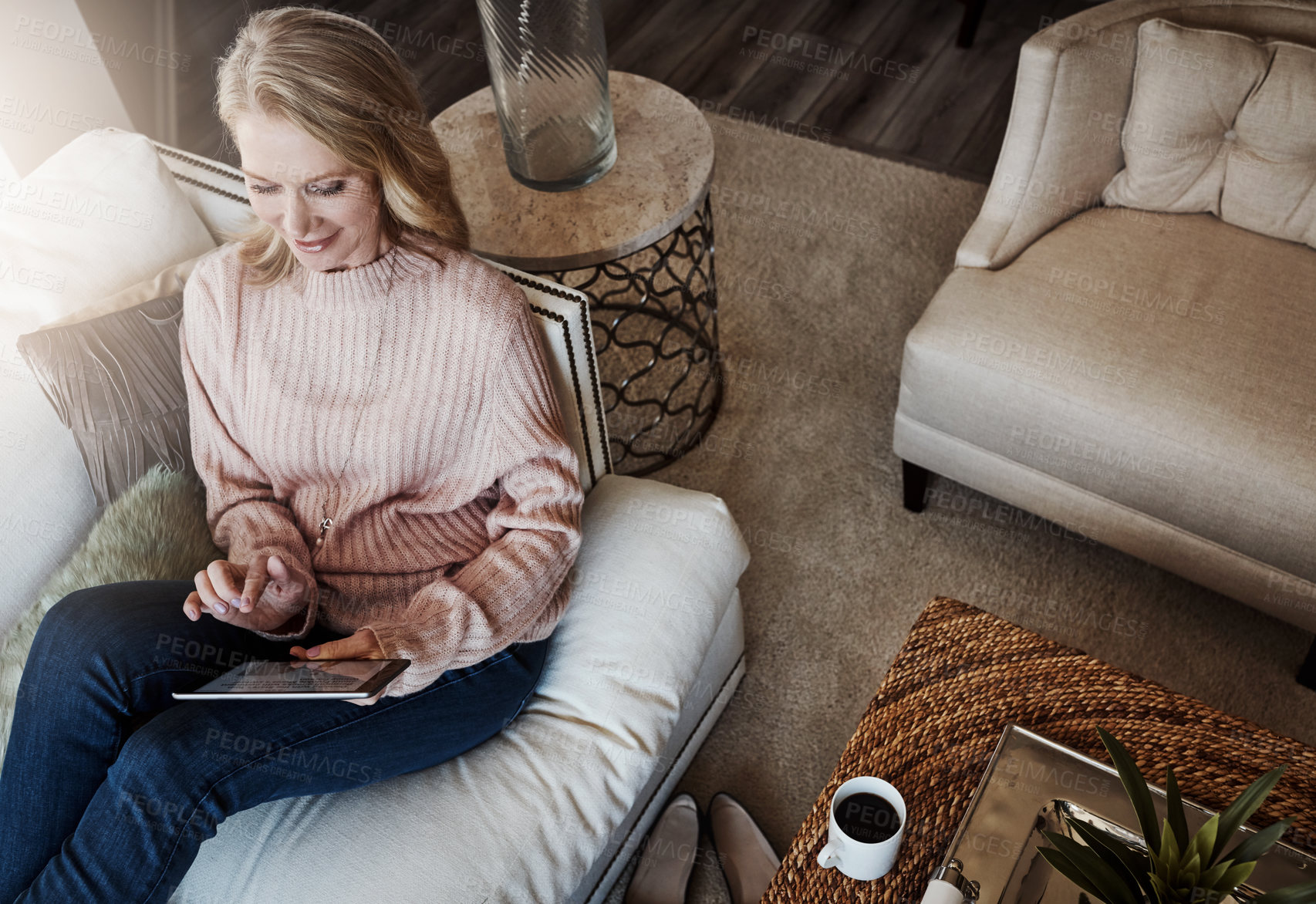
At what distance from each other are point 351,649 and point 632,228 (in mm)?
784

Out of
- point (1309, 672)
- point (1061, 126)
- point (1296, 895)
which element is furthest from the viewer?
point (1061, 126)

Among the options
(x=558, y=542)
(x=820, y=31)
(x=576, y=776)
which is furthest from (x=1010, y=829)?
(x=820, y=31)

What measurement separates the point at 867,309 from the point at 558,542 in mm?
1265

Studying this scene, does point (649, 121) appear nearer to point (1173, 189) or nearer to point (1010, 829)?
point (1173, 189)

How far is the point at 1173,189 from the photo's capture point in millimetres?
1708

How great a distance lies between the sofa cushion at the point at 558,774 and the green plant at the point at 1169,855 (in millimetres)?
541

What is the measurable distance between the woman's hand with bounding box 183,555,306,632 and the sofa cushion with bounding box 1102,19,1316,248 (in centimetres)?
154

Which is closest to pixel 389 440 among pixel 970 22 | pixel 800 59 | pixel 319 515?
pixel 319 515

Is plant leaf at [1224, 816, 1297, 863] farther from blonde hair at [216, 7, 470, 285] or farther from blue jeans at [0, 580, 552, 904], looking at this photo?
blonde hair at [216, 7, 470, 285]

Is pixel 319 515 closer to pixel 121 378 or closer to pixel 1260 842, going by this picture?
pixel 121 378

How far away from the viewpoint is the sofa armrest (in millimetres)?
1667

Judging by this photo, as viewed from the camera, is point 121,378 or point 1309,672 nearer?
point 121,378

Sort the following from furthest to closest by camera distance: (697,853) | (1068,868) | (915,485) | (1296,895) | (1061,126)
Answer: (915,485)
(1061,126)
(697,853)
(1068,868)
(1296,895)

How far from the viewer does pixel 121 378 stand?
48.9 inches
